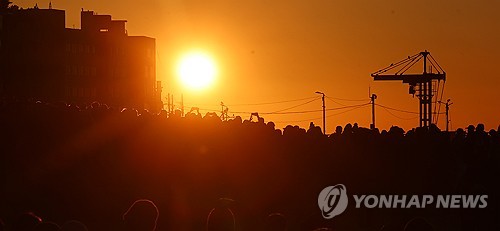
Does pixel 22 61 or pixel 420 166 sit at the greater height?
pixel 22 61

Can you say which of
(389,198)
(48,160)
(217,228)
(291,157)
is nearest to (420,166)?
(389,198)

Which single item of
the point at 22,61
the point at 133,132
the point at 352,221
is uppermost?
the point at 22,61

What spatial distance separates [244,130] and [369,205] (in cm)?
269

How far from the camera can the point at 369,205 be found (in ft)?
68.5

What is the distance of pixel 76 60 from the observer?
12031cm

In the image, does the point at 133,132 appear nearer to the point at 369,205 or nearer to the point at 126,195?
the point at 126,195

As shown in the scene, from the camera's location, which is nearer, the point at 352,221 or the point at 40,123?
the point at 40,123

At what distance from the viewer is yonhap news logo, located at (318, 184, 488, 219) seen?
20625mm

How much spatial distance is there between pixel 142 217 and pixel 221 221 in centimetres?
94

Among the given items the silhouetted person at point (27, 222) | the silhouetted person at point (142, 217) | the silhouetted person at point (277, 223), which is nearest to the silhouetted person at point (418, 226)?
the silhouetted person at point (277, 223)

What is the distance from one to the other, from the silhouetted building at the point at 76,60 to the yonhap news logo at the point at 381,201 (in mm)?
81774

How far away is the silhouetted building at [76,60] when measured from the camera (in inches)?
4232

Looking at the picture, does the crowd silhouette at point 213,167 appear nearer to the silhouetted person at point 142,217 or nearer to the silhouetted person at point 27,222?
the silhouetted person at point 27,222

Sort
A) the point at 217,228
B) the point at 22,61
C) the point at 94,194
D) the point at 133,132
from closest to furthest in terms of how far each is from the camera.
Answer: the point at 217,228
the point at 94,194
the point at 133,132
the point at 22,61
